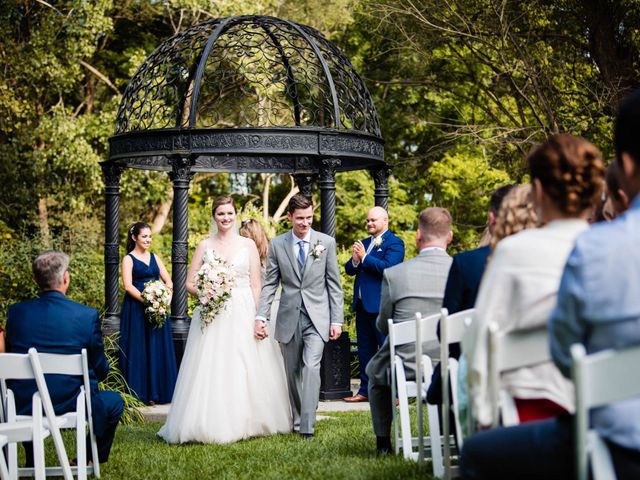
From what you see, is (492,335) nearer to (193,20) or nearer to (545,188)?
(545,188)

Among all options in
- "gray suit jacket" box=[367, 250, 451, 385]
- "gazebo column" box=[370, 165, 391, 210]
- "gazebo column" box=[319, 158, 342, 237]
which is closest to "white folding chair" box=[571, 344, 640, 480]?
"gray suit jacket" box=[367, 250, 451, 385]

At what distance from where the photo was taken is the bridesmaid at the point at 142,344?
1019cm

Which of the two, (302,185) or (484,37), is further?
(484,37)

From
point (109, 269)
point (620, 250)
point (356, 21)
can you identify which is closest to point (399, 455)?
point (620, 250)

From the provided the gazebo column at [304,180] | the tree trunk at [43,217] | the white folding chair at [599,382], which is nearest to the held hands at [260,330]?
the gazebo column at [304,180]

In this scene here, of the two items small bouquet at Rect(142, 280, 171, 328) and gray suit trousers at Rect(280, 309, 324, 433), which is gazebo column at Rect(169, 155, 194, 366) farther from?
gray suit trousers at Rect(280, 309, 324, 433)

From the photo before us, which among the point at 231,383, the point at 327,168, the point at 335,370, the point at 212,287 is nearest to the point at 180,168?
the point at 327,168

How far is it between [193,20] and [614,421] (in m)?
20.7

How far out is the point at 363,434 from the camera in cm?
775

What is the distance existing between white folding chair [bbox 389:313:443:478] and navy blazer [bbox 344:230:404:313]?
3.30m

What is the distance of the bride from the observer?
25.7 feet

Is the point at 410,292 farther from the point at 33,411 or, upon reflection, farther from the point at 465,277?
the point at 33,411

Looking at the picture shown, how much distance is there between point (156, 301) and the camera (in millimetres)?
10055

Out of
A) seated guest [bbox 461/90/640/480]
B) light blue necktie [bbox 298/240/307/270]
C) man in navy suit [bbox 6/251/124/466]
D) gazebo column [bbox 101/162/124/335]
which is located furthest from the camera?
gazebo column [bbox 101/162/124/335]
